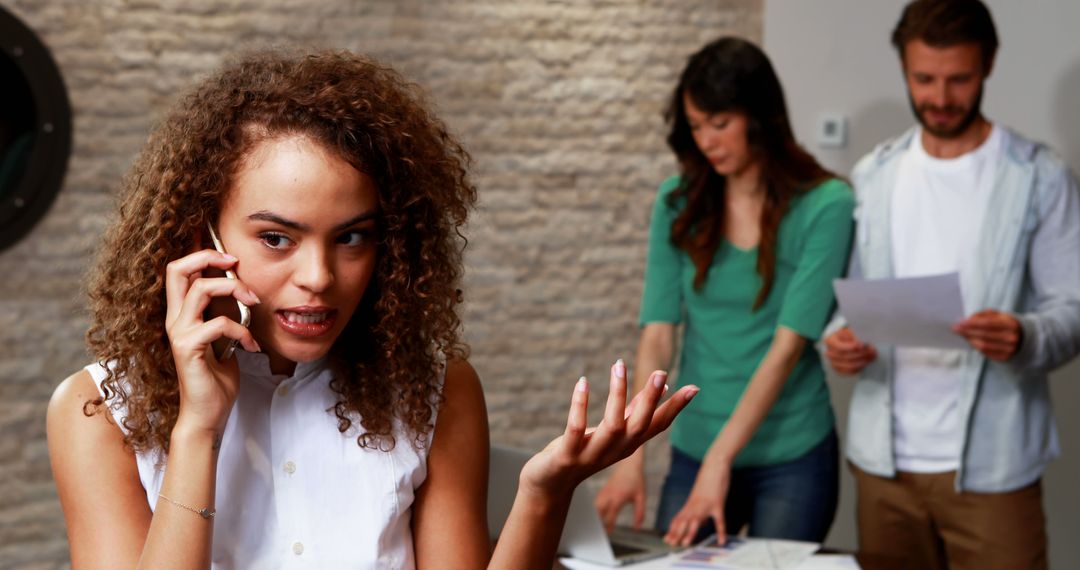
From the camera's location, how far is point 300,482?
4.61 ft

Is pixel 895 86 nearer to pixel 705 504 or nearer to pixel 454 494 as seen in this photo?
pixel 705 504

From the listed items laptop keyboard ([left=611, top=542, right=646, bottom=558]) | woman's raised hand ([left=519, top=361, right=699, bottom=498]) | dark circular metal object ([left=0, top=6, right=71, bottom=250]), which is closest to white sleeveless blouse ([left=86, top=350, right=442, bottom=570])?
woman's raised hand ([left=519, top=361, right=699, bottom=498])

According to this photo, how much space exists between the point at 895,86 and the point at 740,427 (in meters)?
1.86

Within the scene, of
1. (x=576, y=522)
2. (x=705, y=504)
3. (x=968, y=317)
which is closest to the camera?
(x=576, y=522)

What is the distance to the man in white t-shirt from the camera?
2.47m

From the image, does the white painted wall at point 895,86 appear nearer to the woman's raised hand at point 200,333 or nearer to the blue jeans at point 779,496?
the blue jeans at point 779,496

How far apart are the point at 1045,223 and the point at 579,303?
1.93m

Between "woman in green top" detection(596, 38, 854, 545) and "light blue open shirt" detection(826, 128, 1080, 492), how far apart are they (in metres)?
0.23

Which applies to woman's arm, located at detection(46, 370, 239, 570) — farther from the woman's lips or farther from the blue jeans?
the blue jeans

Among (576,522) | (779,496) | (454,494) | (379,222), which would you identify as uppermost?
(379,222)

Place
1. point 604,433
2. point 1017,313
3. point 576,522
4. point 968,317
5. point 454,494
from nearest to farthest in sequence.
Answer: point 604,433
point 454,494
point 576,522
point 968,317
point 1017,313

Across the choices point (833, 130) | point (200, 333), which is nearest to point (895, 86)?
point (833, 130)

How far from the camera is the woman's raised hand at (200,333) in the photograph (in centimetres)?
127

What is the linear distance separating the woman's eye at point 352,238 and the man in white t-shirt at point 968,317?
4.85ft
